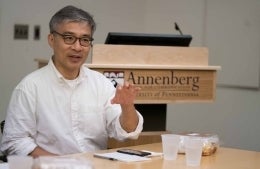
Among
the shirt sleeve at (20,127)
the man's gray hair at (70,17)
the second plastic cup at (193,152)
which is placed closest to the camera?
the second plastic cup at (193,152)

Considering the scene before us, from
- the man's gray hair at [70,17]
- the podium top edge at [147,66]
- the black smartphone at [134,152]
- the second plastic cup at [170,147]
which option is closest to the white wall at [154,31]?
the podium top edge at [147,66]

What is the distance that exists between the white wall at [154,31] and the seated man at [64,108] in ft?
6.56

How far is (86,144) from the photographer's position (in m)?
2.31

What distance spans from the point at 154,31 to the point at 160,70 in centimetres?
252

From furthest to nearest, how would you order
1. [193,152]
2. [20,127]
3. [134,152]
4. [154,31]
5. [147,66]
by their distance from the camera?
[154,31]
[147,66]
[20,127]
[134,152]
[193,152]

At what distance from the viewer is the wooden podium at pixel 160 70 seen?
2.54 metres

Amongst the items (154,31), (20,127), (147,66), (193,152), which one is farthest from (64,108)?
(154,31)

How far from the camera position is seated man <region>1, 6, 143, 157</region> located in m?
2.21

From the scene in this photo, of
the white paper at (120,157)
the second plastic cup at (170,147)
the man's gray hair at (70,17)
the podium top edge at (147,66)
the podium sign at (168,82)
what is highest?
the man's gray hair at (70,17)

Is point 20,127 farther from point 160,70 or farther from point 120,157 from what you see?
point 160,70

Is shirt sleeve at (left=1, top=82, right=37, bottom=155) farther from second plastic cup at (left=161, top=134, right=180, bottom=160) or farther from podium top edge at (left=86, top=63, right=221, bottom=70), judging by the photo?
second plastic cup at (left=161, top=134, right=180, bottom=160)

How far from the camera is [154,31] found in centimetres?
507

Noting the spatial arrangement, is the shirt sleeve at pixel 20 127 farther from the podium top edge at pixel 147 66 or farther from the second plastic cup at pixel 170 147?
the second plastic cup at pixel 170 147

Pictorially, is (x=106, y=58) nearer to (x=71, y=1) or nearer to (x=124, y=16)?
(x=71, y=1)
